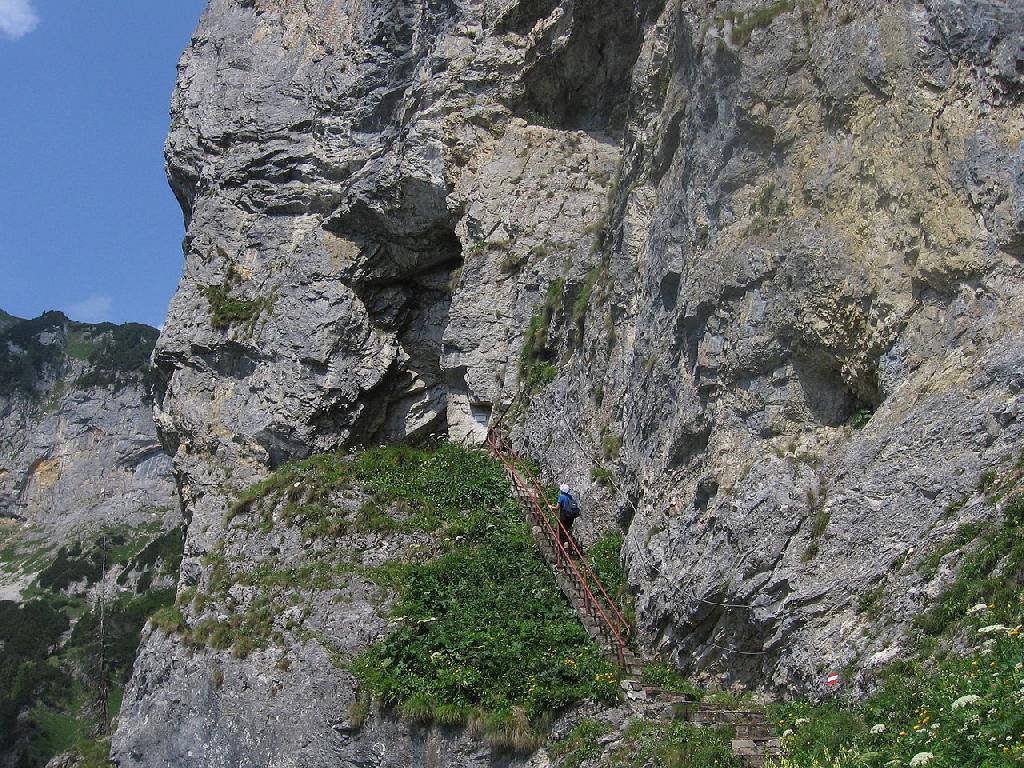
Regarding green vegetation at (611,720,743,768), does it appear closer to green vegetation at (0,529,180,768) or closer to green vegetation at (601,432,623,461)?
green vegetation at (601,432,623,461)

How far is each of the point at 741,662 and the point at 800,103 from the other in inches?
327

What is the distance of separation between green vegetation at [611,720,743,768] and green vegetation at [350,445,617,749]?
4.21 ft

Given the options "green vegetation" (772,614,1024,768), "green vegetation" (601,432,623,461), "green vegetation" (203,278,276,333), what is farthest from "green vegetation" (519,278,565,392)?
"green vegetation" (772,614,1024,768)

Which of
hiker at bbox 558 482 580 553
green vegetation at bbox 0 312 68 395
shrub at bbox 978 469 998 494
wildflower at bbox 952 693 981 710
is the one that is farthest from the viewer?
green vegetation at bbox 0 312 68 395

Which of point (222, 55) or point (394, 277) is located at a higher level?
point (222, 55)

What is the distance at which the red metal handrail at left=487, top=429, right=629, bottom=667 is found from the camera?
14016mm

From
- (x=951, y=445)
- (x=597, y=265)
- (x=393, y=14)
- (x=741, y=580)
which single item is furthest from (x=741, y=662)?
(x=393, y=14)

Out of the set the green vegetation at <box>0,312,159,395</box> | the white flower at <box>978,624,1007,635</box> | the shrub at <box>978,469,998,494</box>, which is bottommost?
the white flower at <box>978,624,1007,635</box>

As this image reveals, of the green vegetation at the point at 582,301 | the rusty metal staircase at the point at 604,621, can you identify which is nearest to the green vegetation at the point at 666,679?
the rusty metal staircase at the point at 604,621

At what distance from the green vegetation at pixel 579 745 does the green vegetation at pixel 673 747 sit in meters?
0.48

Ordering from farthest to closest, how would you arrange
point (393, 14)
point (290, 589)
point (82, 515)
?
point (82, 515) → point (393, 14) → point (290, 589)

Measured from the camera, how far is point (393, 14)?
2844 cm

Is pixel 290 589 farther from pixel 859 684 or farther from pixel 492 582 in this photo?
pixel 859 684

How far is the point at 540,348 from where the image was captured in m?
22.0
